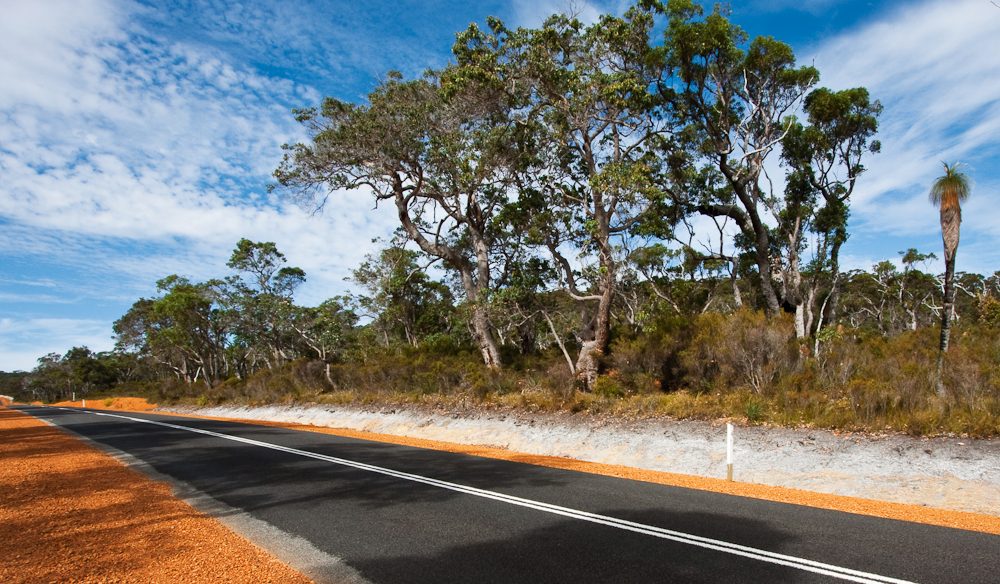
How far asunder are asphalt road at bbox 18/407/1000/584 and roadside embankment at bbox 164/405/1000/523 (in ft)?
5.95

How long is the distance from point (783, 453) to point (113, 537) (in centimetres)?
1044

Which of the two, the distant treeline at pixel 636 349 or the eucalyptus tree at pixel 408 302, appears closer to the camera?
the distant treeline at pixel 636 349

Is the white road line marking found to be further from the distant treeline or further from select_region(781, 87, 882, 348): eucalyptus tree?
select_region(781, 87, 882, 348): eucalyptus tree

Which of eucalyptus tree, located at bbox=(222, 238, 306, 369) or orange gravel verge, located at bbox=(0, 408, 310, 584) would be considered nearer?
orange gravel verge, located at bbox=(0, 408, 310, 584)

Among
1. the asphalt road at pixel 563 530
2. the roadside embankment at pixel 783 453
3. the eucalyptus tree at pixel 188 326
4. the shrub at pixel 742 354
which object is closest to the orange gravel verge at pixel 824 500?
the roadside embankment at pixel 783 453

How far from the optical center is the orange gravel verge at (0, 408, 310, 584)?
457 cm

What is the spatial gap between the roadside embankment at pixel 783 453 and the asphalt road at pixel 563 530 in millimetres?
1814

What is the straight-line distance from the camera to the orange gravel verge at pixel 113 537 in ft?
15.0

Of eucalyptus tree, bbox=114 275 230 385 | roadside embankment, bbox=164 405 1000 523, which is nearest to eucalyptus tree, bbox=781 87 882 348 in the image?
roadside embankment, bbox=164 405 1000 523

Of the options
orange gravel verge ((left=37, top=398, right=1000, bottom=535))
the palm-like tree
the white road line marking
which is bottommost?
orange gravel verge ((left=37, top=398, right=1000, bottom=535))

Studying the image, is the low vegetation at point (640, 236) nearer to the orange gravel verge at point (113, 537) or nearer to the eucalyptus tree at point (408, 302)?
the eucalyptus tree at point (408, 302)

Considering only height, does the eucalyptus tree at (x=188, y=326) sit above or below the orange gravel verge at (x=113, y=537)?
above

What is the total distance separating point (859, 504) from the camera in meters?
7.50

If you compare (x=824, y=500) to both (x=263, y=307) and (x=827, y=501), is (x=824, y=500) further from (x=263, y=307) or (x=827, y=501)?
(x=263, y=307)
